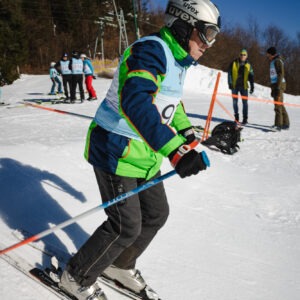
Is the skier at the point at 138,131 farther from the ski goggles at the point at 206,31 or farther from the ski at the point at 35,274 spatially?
the ski at the point at 35,274

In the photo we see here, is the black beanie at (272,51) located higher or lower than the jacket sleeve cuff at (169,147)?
higher

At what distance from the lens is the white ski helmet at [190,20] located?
174cm

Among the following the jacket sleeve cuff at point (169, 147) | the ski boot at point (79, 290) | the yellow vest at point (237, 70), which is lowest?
the ski boot at point (79, 290)

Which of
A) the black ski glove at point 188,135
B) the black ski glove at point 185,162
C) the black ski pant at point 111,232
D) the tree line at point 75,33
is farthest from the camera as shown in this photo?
the tree line at point 75,33

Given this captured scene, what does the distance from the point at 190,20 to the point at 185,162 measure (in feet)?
2.79

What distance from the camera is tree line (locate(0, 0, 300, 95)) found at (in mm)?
30578

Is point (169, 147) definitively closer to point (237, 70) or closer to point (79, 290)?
point (79, 290)

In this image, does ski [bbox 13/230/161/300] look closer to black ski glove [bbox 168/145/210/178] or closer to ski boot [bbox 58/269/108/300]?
ski boot [bbox 58/269/108/300]

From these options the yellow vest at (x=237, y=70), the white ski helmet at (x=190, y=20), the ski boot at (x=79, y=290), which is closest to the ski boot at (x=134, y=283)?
the ski boot at (x=79, y=290)

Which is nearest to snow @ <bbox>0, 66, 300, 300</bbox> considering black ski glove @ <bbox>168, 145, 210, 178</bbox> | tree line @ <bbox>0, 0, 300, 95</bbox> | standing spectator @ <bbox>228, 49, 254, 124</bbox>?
black ski glove @ <bbox>168, 145, 210, 178</bbox>

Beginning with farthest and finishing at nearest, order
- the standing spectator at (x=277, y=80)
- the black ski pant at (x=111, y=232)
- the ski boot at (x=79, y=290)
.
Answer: the standing spectator at (x=277, y=80) → the ski boot at (x=79, y=290) → the black ski pant at (x=111, y=232)

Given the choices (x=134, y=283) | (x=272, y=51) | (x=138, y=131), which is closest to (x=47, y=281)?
(x=134, y=283)

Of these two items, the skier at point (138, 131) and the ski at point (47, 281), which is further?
the ski at point (47, 281)

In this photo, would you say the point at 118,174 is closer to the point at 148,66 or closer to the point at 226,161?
the point at 148,66
